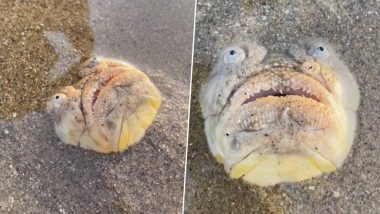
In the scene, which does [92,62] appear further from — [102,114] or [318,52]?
[318,52]

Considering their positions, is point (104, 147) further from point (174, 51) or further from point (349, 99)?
point (349, 99)

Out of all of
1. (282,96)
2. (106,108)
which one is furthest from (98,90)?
(282,96)

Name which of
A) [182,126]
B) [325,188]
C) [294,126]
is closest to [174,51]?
[182,126]

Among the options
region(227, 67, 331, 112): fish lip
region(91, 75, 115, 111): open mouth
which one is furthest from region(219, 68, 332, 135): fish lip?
region(91, 75, 115, 111): open mouth

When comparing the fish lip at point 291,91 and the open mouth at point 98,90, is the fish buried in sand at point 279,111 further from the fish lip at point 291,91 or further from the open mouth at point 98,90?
the open mouth at point 98,90

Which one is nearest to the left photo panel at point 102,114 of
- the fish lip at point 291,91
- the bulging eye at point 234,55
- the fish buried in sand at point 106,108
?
the fish buried in sand at point 106,108

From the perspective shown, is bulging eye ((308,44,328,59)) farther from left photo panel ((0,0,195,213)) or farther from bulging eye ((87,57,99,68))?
bulging eye ((87,57,99,68))

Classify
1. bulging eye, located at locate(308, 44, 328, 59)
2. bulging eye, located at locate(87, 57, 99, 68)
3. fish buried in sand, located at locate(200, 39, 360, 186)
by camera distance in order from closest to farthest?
1. fish buried in sand, located at locate(200, 39, 360, 186)
2. bulging eye, located at locate(308, 44, 328, 59)
3. bulging eye, located at locate(87, 57, 99, 68)
